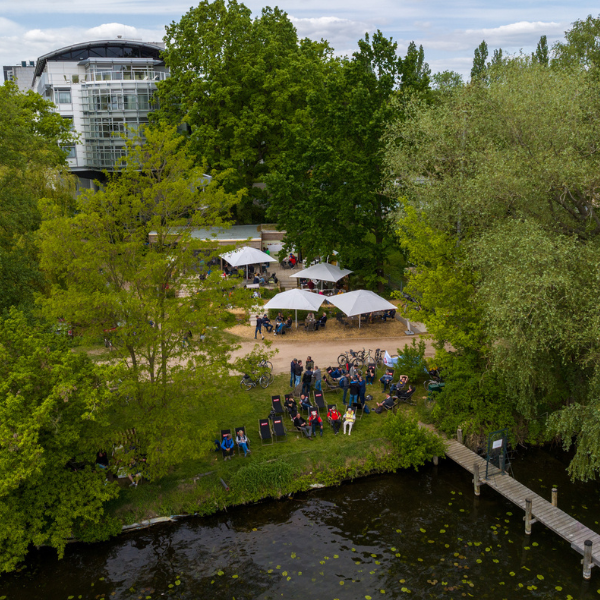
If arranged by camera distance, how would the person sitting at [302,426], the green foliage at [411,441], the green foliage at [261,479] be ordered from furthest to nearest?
the person sitting at [302,426]
the green foliage at [411,441]
the green foliage at [261,479]

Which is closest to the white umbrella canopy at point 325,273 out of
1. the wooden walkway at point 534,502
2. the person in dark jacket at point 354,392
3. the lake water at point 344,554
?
the person in dark jacket at point 354,392

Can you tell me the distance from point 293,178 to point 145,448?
57.5ft

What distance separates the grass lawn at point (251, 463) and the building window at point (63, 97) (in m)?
42.4

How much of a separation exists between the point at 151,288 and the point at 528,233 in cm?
1056

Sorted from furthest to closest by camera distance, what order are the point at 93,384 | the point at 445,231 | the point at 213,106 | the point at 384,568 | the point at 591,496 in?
the point at 213,106
the point at 445,231
the point at 591,496
the point at 93,384
the point at 384,568

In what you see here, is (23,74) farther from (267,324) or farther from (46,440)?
(46,440)

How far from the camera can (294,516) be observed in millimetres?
16062

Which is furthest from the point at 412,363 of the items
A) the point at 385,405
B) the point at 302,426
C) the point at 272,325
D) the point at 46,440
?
the point at 46,440

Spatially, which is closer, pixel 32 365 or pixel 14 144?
pixel 32 365

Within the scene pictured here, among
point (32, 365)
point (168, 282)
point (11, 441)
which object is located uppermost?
point (168, 282)

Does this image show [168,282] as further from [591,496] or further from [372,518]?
[591,496]

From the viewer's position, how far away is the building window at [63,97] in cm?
5072

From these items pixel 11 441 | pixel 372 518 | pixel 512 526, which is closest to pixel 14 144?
pixel 11 441

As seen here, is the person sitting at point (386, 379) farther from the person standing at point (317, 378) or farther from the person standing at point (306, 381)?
the person standing at point (306, 381)
